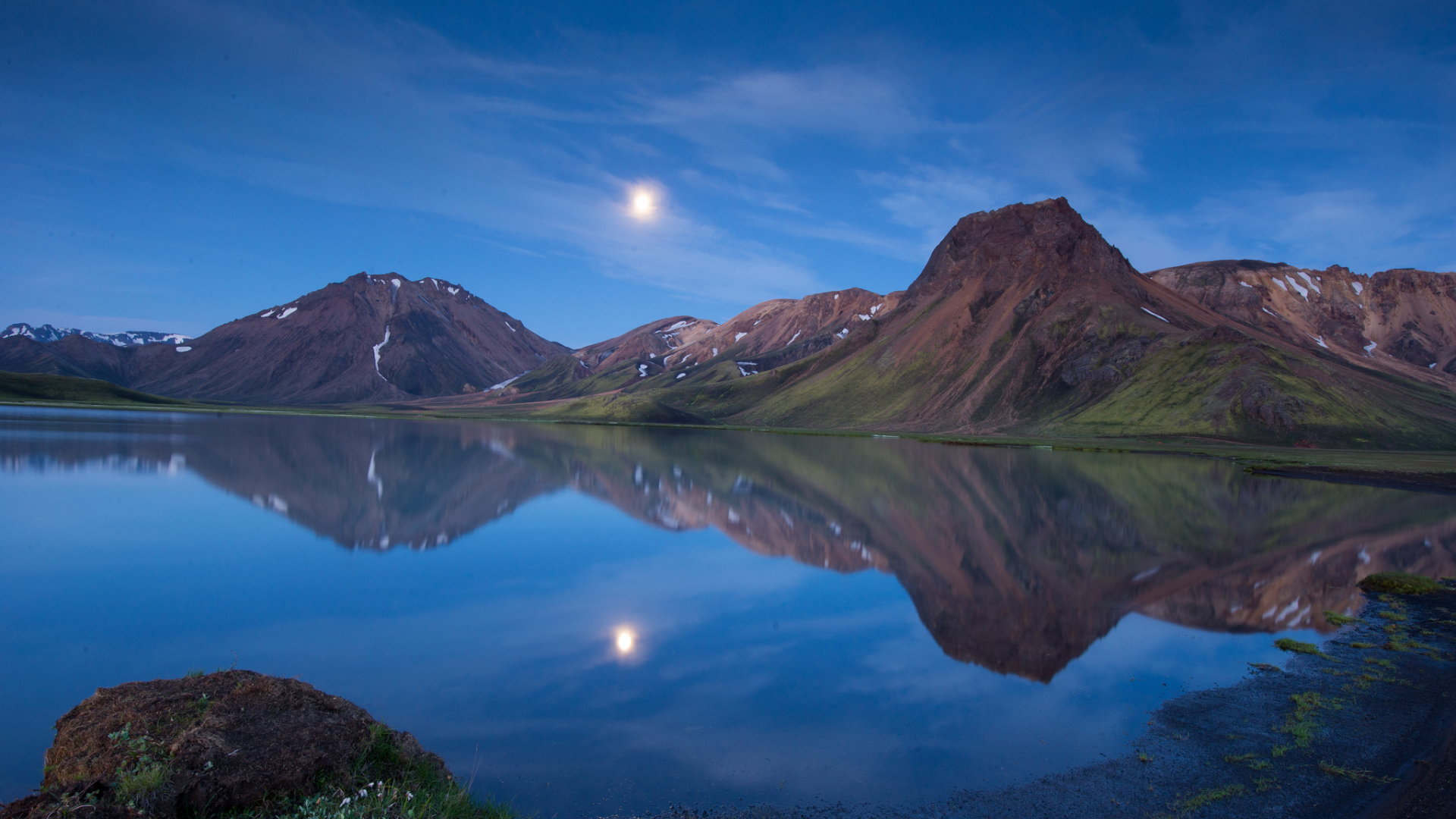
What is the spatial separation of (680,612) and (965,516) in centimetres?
2174

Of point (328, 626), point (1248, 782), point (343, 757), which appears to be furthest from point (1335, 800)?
point (328, 626)

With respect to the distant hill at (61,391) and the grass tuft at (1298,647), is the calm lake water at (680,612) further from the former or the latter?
the distant hill at (61,391)

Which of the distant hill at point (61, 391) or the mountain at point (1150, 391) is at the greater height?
the mountain at point (1150, 391)

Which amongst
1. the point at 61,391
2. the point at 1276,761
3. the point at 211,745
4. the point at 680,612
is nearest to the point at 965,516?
the point at 680,612

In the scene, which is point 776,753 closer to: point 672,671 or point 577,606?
point 672,671

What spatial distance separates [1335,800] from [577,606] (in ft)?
52.3

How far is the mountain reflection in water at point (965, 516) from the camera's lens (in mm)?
21547

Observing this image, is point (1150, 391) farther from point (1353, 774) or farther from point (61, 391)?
point (61, 391)

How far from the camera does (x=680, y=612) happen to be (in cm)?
1997

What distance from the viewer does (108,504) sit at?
3259 cm

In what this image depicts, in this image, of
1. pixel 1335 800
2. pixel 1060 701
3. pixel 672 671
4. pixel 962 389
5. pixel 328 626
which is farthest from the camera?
pixel 962 389

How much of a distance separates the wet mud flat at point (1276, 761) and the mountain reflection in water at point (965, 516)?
328cm

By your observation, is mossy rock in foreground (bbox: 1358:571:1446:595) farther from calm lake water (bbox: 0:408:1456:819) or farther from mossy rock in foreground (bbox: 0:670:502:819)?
mossy rock in foreground (bbox: 0:670:502:819)

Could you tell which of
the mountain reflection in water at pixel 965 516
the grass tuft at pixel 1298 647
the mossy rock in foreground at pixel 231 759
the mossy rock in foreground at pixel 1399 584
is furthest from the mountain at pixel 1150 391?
the mossy rock in foreground at pixel 231 759
